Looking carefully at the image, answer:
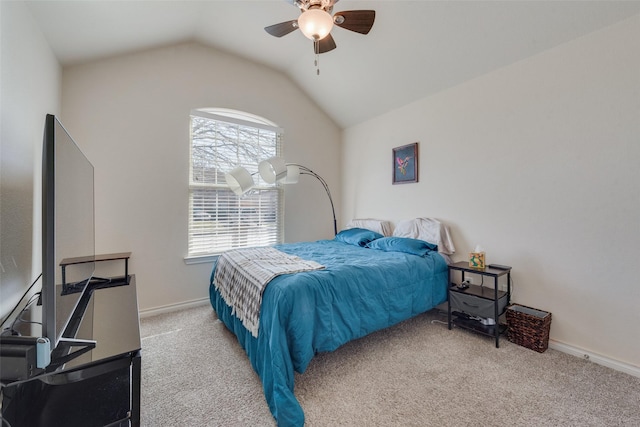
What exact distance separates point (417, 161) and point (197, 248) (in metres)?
2.93

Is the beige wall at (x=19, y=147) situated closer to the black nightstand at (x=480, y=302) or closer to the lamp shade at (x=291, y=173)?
the lamp shade at (x=291, y=173)

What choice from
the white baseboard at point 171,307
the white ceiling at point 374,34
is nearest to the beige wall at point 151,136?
the white baseboard at point 171,307

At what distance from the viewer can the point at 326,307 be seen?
5.94 feet

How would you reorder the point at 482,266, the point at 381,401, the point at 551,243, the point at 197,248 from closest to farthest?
the point at 381,401
the point at 551,243
the point at 482,266
the point at 197,248

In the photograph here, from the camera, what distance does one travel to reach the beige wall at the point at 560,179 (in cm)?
189

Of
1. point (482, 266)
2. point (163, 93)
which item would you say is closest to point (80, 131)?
point (163, 93)

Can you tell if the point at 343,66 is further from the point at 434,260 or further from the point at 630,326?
the point at 630,326

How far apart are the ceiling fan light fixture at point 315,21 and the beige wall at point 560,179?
1891 millimetres

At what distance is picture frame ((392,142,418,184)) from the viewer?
3.27m

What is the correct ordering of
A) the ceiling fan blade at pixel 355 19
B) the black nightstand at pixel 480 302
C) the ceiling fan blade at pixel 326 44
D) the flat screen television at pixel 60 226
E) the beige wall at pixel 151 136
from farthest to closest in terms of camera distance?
1. the beige wall at pixel 151 136
2. the black nightstand at pixel 480 302
3. the ceiling fan blade at pixel 326 44
4. the ceiling fan blade at pixel 355 19
5. the flat screen television at pixel 60 226

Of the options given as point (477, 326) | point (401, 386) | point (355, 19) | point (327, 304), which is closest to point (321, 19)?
point (355, 19)

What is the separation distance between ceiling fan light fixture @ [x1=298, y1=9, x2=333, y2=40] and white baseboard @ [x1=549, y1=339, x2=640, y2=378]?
3063 mm

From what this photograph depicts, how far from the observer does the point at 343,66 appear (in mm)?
3275

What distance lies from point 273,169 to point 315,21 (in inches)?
59.4
